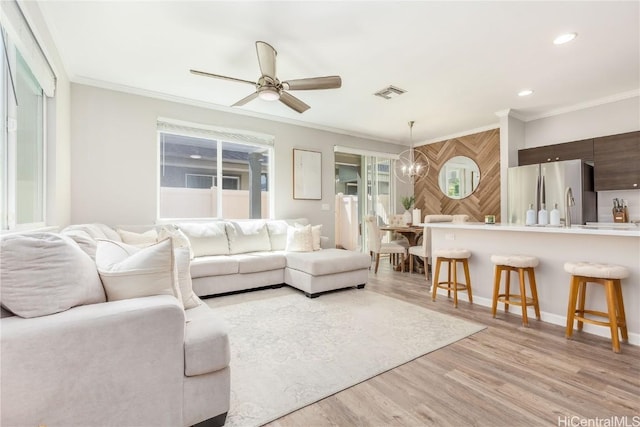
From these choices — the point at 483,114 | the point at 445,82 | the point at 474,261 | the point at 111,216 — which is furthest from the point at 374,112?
the point at 111,216

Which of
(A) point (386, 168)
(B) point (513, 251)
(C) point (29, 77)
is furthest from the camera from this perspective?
(A) point (386, 168)

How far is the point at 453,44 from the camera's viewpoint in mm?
2787

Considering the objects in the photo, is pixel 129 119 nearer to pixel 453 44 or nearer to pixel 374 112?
pixel 374 112

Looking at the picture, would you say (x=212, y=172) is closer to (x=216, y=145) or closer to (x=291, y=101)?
(x=216, y=145)

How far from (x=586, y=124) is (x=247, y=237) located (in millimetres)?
5217

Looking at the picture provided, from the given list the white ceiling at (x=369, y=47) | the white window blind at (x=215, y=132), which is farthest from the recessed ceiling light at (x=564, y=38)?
the white window blind at (x=215, y=132)

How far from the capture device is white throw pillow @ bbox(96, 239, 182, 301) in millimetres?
1433

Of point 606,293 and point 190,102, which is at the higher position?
point 190,102

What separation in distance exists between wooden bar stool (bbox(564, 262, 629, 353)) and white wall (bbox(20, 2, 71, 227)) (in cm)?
465

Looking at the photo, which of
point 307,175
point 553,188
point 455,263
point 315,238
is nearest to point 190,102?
point 307,175

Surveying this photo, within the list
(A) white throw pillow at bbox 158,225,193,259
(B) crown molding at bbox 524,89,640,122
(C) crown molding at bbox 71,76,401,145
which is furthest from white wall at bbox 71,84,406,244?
(B) crown molding at bbox 524,89,640,122

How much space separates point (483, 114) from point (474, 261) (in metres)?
2.72

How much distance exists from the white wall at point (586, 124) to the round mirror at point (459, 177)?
3.16ft

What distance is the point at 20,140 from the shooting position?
92.7 inches
